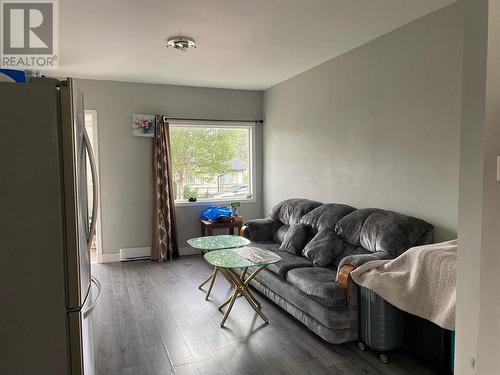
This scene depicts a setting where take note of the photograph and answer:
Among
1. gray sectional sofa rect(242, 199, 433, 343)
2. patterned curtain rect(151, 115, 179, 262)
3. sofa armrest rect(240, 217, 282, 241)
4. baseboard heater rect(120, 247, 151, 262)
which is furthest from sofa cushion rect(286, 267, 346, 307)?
baseboard heater rect(120, 247, 151, 262)

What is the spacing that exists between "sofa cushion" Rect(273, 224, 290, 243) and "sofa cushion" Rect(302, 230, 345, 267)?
2.78ft

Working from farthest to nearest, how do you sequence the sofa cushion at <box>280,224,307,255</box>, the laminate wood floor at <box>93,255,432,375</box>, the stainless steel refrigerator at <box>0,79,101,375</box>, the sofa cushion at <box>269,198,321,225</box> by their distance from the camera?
1. the sofa cushion at <box>269,198,321,225</box>
2. the sofa cushion at <box>280,224,307,255</box>
3. the laminate wood floor at <box>93,255,432,375</box>
4. the stainless steel refrigerator at <box>0,79,101,375</box>

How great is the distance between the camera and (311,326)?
3016mm

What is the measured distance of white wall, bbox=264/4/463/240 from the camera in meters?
2.96

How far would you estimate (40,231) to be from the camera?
1507 mm

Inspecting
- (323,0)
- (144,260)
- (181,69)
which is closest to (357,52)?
(323,0)

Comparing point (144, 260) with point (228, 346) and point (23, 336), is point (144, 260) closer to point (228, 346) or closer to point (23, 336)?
point (228, 346)

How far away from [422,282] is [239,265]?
58.3 inches

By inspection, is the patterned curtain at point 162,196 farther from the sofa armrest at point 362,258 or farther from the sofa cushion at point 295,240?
the sofa armrest at point 362,258

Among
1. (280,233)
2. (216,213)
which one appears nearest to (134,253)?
(216,213)

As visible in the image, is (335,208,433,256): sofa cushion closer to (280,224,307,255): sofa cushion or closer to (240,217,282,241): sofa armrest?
(280,224,307,255): sofa cushion

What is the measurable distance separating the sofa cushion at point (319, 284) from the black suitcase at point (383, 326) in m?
0.23

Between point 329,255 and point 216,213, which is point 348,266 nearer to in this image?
point 329,255

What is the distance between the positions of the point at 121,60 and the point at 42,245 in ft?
10.9
